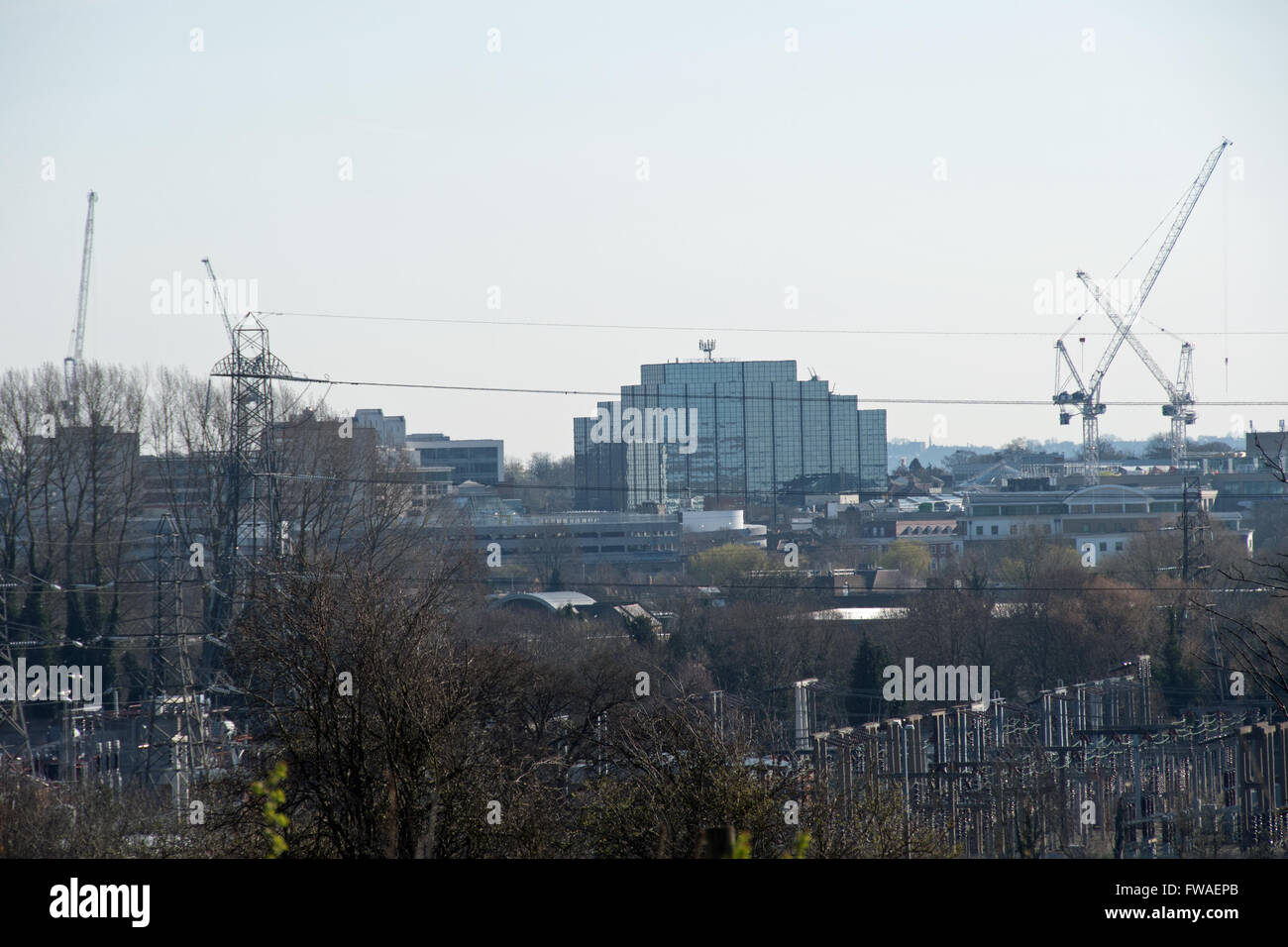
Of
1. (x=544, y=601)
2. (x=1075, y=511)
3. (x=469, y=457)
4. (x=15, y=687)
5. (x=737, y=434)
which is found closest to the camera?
(x=15, y=687)

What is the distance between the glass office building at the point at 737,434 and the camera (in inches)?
3701

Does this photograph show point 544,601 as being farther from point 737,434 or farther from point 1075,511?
point 737,434

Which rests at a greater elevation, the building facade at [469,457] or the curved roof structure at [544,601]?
the building facade at [469,457]

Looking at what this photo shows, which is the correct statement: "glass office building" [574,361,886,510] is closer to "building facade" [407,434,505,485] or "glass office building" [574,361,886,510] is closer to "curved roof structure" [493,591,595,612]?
"building facade" [407,434,505,485]

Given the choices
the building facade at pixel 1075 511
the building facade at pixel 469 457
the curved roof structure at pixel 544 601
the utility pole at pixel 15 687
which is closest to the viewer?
the utility pole at pixel 15 687

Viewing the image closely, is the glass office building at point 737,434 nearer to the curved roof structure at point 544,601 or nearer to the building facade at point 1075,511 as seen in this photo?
the building facade at point 1075,511

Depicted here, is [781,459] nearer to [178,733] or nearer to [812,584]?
[812,584]

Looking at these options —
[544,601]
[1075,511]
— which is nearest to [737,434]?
[1075,511]

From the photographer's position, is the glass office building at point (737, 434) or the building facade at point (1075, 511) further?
the glass office building at point (737, 434)

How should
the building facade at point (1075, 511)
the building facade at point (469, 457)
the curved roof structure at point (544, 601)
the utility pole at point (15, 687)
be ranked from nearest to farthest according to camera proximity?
1. the utility pole at point (15, 687)
2. the curved roof structure at point (544, 601)
3. the building facade at point (1075, 511)
4. the building facade at point (469, 457)

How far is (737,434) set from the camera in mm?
98125

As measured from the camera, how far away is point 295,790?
8.74 metres

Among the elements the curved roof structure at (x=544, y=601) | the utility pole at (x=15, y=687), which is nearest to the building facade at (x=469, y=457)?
the curved roof structure at (x=544, y=601)
